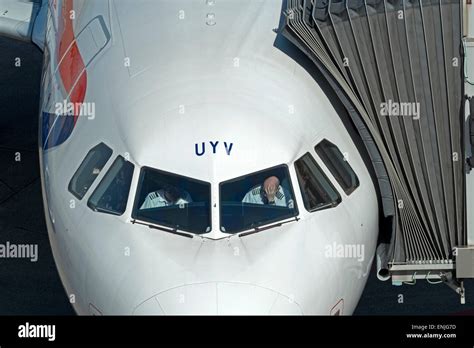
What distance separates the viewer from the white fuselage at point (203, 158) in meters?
10.9

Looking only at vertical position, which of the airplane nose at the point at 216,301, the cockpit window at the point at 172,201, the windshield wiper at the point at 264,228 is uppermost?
the cockpit window at the point at 172,201

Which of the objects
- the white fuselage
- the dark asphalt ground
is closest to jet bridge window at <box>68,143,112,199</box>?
the white fuselage

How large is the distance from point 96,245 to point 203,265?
50.1 inches

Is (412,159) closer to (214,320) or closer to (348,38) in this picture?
(348,38)

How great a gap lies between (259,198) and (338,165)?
1.16 m

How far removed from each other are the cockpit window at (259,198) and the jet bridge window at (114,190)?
0.99m

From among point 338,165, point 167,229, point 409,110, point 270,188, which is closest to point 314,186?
point 270,188

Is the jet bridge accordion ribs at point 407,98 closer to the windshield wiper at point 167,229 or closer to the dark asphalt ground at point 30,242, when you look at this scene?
the windshield wiper at point 167,229

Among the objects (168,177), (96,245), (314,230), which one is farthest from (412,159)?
(96,245)

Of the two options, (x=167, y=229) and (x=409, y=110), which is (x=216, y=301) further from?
(x=409, y=110)

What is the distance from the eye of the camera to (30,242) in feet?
61.7

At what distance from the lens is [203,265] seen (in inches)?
427

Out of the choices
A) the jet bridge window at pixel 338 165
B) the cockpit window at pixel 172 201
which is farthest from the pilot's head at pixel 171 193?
the jet bridge window at pixel 338 165

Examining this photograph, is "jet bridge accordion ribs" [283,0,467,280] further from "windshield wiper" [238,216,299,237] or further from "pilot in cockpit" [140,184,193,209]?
"pilot in cockpit" [140,184,193,209]
